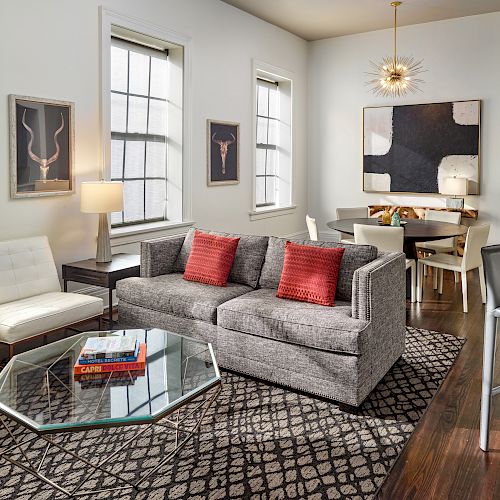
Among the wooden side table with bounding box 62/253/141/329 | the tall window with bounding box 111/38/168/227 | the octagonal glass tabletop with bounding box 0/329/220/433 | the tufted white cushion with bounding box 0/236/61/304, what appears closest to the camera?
the octagonal glass tabletop with bounding box 0/329/220/433

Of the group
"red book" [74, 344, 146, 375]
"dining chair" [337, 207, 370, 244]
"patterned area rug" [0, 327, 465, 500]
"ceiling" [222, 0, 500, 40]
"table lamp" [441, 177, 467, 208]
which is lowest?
"patterned area rug" [0, 327, 465, 500]

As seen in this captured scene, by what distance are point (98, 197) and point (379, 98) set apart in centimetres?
459

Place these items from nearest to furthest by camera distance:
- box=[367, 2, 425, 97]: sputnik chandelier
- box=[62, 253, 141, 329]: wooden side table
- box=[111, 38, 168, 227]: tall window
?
box=[62, 253, 141, 329]: wooden side table, box=[111, 38, 168, 227]: tall window, box=[367, 2, 425, 97]: sputnik chandelier

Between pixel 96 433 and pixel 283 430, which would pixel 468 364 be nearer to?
pixel 283 430

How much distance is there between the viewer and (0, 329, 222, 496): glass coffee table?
76.2 inches

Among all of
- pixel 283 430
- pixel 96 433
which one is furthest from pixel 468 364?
pixel 96 433

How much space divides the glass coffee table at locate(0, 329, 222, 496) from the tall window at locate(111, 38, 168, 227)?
2.62 meters

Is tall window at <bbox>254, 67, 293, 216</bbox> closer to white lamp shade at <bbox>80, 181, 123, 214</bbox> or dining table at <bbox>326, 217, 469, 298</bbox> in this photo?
dining table at <bbox>326, 217, 469, 298</bbox>

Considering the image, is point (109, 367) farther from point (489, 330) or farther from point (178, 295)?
point (489, 330)

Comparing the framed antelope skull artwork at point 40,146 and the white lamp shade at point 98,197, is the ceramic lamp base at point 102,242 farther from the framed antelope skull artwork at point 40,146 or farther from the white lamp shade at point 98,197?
the framed antelope skull artwork at point 40,146

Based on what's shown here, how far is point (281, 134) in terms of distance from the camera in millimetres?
7609

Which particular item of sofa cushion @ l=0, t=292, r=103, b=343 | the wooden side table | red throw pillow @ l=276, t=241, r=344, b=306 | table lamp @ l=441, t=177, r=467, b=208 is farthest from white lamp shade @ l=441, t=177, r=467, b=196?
sofa cushion @ l=0, t=292, r=103, b=343

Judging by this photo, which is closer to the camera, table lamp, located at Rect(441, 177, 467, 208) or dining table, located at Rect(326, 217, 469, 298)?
dining table, located at Rect(326, 217, 469, 298)

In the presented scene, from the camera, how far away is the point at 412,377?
3.28m
